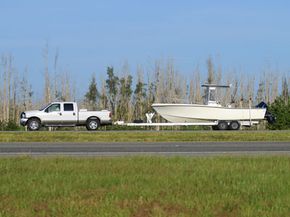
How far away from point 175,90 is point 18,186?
117ft

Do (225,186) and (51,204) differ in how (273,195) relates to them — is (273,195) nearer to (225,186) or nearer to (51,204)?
(225,186)

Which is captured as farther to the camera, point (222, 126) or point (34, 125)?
point (222, 126)

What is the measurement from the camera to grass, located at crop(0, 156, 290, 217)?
7.85 m

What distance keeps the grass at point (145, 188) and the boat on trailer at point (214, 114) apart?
2199 cm

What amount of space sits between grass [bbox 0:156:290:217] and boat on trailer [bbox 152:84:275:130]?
22.0 metres

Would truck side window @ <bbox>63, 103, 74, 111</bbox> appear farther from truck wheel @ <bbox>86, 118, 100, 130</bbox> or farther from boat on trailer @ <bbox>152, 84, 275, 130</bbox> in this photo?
boat on trailer @ <bbox>152, 84, 275, 130</bbox>

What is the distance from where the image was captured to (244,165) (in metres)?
12.2

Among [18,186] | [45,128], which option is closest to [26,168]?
[18,186]

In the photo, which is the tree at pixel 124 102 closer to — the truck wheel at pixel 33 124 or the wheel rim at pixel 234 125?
the wheel rim at pixel 234 125

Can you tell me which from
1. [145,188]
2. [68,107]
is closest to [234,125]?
[68,107]

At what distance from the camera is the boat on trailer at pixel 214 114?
34.8 metres

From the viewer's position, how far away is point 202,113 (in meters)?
35.2

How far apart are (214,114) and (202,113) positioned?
752 mm

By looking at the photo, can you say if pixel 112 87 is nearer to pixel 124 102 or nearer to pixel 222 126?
pixel 124 102
